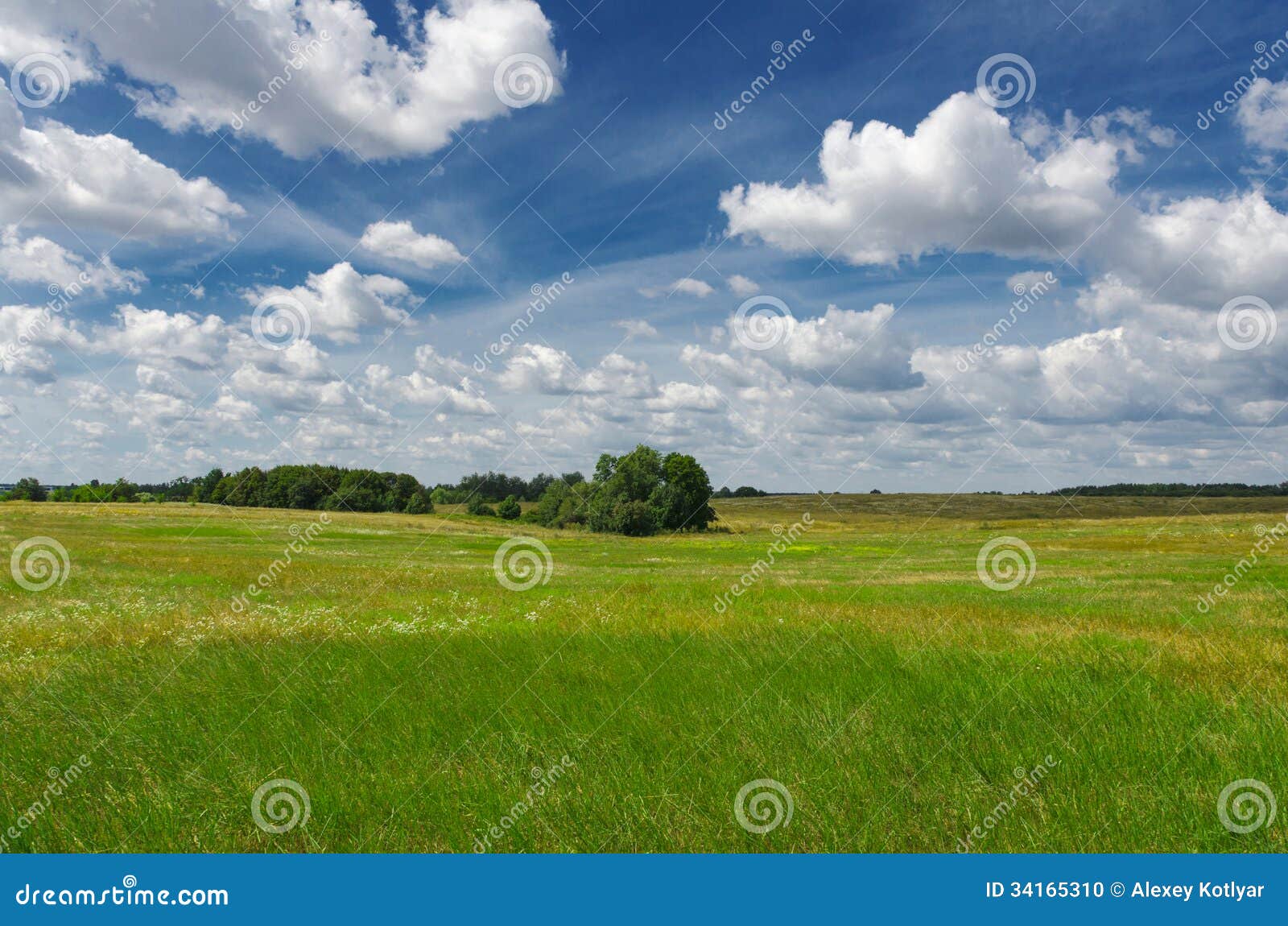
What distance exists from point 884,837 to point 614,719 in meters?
2.89

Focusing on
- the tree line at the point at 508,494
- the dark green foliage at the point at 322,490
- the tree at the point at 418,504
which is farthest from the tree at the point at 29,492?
the tree at the point at 418,504

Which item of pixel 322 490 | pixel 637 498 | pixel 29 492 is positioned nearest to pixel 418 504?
pixel 322 490

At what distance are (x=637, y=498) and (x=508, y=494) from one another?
34793 millimetres

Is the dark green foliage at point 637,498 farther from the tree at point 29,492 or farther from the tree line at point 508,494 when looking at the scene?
the tree at point 29,492

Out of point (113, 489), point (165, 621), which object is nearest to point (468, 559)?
point (165, 621)

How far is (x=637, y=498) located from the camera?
303 ft

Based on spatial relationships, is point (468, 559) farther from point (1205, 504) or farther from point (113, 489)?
point (1205, 504)

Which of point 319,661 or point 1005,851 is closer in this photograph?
point 1005,851

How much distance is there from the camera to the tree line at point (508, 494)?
302ft

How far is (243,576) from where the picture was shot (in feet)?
85.5

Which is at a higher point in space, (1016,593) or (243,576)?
(243,576)

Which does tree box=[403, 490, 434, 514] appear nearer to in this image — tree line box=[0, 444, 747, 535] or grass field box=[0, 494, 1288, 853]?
tree line box=[0, 444, 747, 535]

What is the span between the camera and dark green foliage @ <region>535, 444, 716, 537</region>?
90375 millimetres

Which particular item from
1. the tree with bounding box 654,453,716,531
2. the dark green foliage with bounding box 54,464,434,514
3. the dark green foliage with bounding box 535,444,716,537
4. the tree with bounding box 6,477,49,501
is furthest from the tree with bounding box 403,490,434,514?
the tree with bounding box 6,477,49,501
